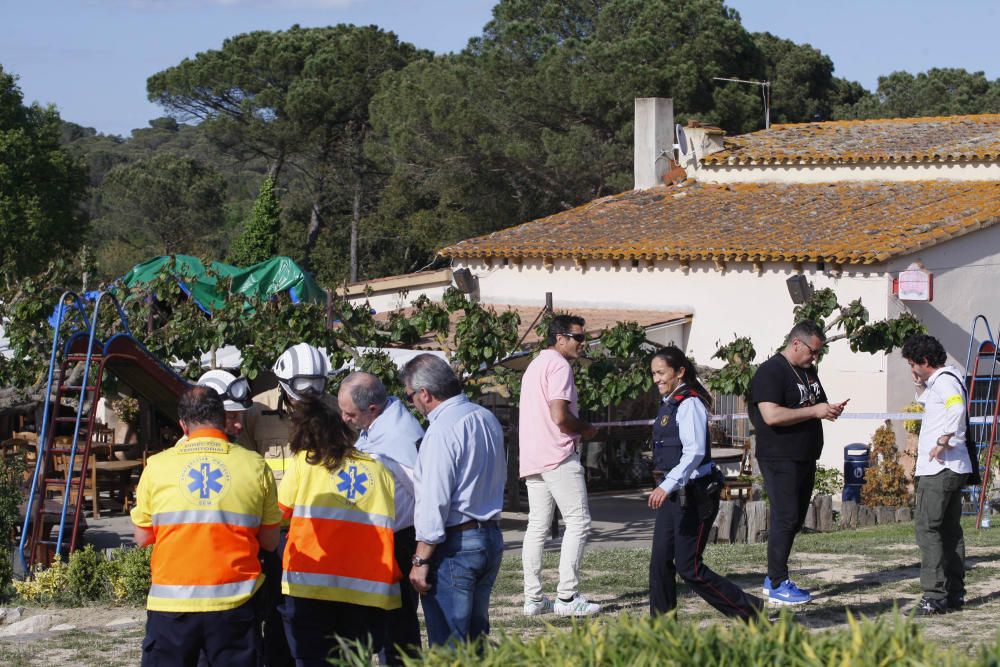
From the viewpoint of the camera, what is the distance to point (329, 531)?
5410 millimetres

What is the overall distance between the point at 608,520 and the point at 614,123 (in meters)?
20.4

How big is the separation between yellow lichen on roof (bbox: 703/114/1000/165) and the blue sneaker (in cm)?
1568

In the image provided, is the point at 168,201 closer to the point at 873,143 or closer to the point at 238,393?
the point at 873,143

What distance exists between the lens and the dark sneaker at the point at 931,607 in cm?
788

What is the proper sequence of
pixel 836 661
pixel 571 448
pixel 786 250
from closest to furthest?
pixel 836 661 → pixel 571 448 → pixel 786 250

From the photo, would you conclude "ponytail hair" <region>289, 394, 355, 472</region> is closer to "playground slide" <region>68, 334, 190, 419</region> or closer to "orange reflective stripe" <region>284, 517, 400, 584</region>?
"orange reflective stripe" <region>284, 517, 400, 584</region>

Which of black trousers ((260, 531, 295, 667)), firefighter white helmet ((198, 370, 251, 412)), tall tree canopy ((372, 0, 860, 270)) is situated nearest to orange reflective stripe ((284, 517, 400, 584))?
black trousers ((260, 531, 295, 667))

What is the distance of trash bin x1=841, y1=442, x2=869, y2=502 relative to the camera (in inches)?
682

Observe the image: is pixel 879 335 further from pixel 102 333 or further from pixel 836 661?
pixel 836 661

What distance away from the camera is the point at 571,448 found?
26.6 feet

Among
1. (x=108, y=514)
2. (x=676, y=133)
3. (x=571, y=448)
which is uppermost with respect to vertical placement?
(x=676, y=133)

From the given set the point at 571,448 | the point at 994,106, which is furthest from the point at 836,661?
the point at 994,106

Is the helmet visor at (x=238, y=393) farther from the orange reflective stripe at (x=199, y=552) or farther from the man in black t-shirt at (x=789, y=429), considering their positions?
the man in black t-shirt at (x=789, y=429)

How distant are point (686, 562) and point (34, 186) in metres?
39.5
